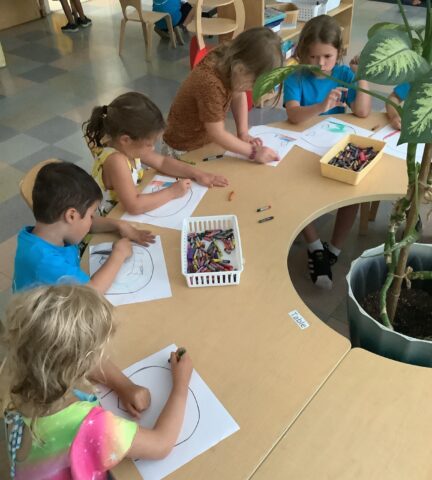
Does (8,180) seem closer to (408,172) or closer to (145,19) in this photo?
(145,19)

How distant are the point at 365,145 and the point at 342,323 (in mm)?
775

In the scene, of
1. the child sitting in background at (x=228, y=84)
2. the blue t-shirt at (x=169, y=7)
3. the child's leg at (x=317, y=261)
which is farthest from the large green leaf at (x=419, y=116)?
the blue t-shirt at (x=169, y=7)

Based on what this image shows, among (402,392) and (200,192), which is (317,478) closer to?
(402,392)

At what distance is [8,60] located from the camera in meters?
4.80

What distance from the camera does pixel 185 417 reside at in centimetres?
98

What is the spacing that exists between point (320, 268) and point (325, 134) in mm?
620

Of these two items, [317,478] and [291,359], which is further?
[291,359]

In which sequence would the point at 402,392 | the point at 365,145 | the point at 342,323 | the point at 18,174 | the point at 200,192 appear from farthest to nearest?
the point at 18,174
the point at 342,323
the point at 365,145
the point at 200,192
the point at 402,392

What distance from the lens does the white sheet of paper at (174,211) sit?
1.50m

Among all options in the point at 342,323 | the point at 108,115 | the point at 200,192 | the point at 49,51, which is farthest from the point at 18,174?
the point at 49,51

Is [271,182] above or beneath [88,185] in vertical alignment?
beneath

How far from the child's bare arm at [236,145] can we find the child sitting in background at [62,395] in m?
0.99

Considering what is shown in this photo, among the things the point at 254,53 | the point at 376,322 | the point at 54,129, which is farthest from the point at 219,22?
the point at 376,322

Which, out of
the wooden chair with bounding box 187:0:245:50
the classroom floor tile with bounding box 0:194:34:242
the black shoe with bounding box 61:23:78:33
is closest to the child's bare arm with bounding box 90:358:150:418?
the classroom floor tile with bounding box 0:194:34:242
